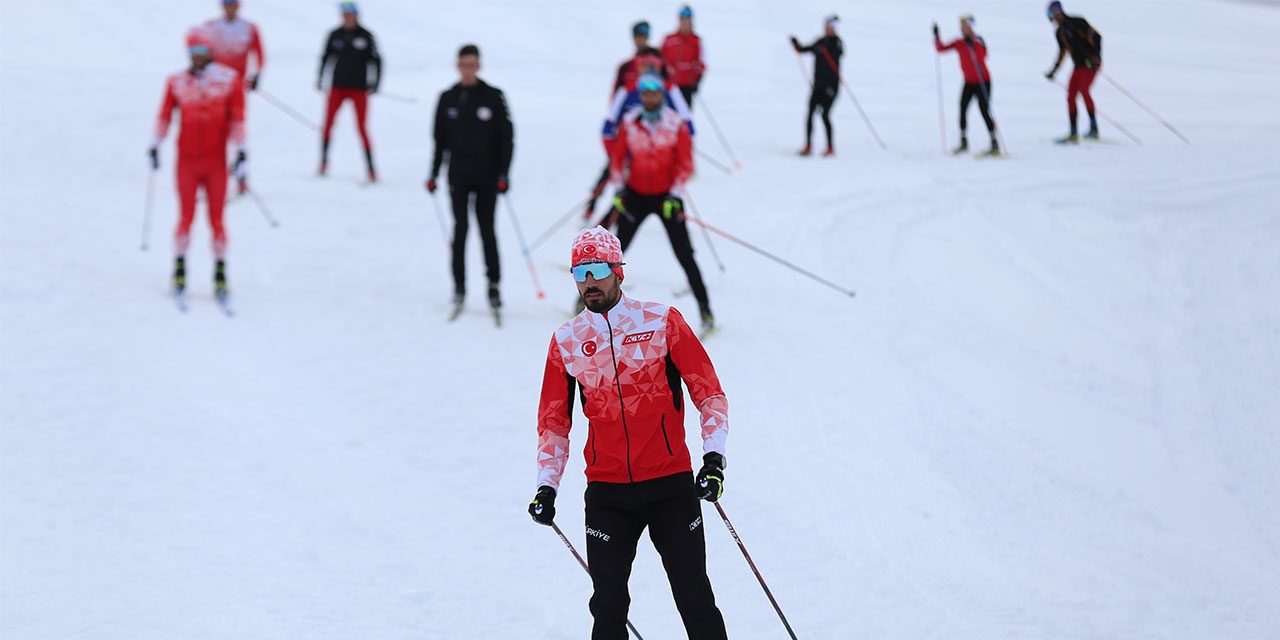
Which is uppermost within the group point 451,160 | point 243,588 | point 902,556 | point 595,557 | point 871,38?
point 871,38

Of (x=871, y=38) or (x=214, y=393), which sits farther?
(x=871, y=38)

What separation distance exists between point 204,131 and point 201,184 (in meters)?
0.45

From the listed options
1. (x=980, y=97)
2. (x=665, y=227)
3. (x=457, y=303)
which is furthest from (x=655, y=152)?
(x=980, y=97)

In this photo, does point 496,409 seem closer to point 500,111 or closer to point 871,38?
point 500,111

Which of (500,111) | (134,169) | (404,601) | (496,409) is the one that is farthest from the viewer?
(134,169)

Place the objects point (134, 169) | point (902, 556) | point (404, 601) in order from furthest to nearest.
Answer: point (134, 169) < point (902, 556) < point (404, 601)

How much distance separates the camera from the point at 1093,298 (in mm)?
8680

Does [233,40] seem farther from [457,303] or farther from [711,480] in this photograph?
[711,480]

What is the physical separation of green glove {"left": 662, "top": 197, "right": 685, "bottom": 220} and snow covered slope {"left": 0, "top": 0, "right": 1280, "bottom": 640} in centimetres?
109

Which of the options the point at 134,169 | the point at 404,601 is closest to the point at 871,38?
the point at 134,169

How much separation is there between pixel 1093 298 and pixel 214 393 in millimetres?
6602

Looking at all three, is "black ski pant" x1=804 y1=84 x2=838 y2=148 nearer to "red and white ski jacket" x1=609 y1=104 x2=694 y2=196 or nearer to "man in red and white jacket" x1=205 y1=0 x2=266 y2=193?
"red and white ski jacket" x1=609 y1=104 x2=694 y2=196

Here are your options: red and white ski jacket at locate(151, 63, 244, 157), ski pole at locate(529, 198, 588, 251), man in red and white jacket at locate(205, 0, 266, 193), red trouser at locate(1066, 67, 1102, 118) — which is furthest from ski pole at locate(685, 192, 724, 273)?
red trouser at locate(1066, 67, 1102, 118)

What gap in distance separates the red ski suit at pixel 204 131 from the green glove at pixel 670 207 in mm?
3395
